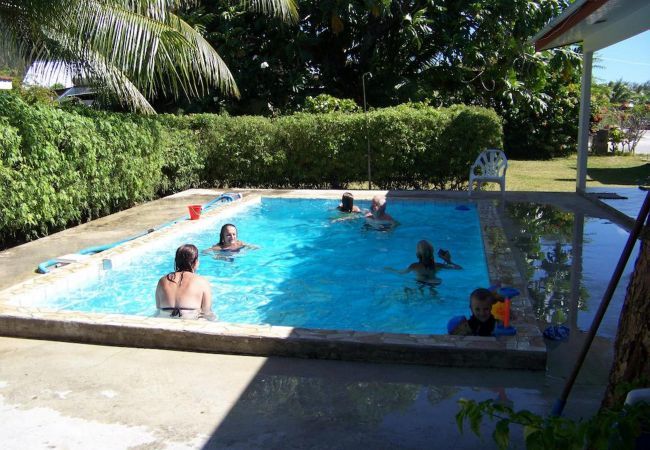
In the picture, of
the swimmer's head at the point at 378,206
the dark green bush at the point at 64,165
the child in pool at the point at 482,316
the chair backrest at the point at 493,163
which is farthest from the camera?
the chair backrest at the point at 493,163

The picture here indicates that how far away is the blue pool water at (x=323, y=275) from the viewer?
7406mm

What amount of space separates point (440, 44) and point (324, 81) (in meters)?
4.31

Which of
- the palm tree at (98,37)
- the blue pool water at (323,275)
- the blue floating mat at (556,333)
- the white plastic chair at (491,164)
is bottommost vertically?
the blue pool water at (323,275)

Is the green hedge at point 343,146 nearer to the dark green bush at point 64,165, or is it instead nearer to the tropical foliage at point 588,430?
the dark green bush at point 64,165

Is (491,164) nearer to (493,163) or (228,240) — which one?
(493,163)

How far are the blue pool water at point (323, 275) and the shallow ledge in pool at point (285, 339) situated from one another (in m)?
1.44

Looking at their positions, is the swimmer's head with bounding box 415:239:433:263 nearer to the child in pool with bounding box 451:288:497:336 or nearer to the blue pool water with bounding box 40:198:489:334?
the blue pool water with bounding box 40:198:489:334

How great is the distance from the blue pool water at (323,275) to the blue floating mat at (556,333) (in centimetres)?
181

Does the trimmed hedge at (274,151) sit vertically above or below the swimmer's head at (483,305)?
above

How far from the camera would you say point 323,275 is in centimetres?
909

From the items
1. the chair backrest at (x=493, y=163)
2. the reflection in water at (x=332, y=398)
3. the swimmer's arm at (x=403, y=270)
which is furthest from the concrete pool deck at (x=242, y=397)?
the chair backrest at (x=493, y=163)

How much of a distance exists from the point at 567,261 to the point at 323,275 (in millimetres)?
3581

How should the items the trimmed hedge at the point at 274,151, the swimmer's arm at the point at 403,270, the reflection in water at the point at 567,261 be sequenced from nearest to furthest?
the reflection in water at the point at 567,261 < the swimmer's arm at the point at 403,270 < the trimmed hedge at the point at 274,151

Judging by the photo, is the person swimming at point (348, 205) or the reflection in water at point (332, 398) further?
the person swimming at point (348, 205)
